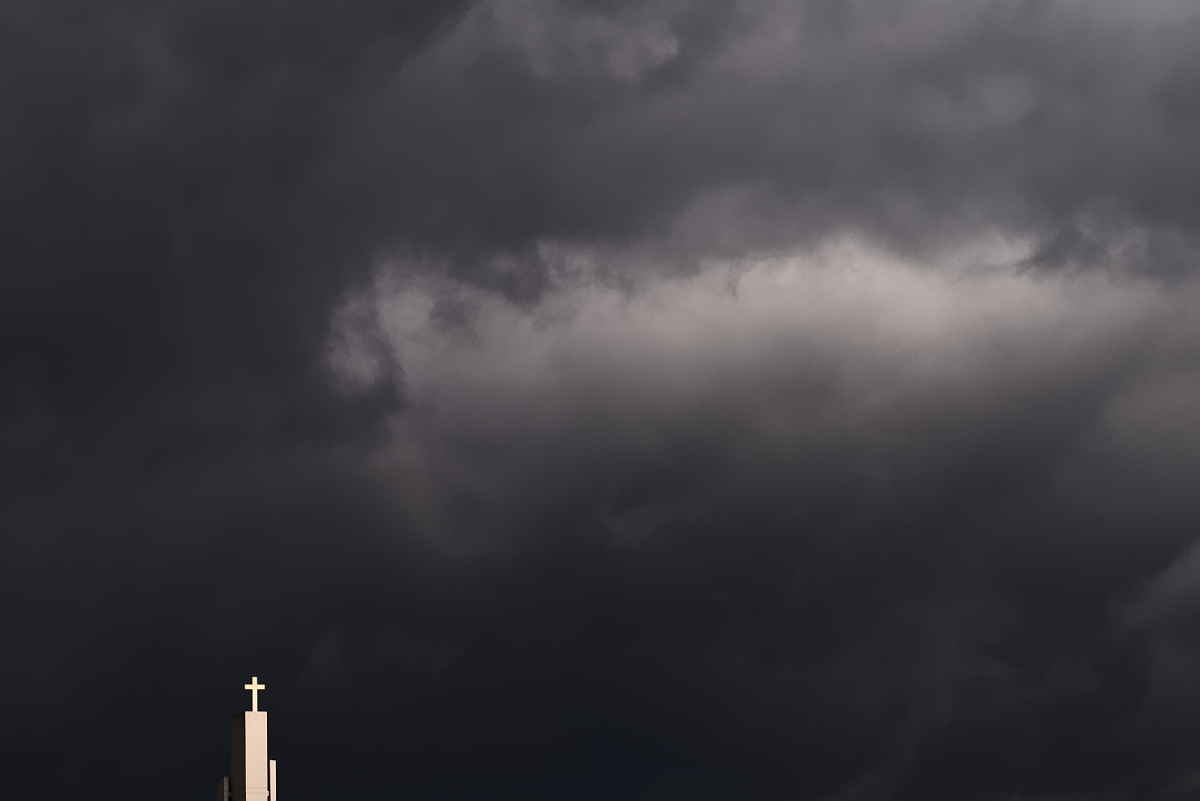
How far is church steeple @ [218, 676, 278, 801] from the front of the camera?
42281 mm

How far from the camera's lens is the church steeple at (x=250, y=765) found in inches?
1665

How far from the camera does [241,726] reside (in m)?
43.1

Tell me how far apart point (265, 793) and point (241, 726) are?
2.05 m

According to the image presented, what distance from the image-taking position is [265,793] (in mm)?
42312

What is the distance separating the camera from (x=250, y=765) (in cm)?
4244
